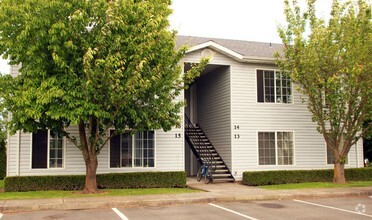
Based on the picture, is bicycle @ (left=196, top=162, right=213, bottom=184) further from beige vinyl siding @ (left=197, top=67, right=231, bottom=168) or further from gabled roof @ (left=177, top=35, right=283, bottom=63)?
gabled roof @ (left=177, top=35, right=283, bottom=63)

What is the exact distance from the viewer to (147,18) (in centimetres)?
1332

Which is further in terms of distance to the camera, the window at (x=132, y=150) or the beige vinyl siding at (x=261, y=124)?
the beige vinyl siding at (x=261, y=124)

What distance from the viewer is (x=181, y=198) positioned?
13133mm

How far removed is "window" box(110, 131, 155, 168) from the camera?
56.8 ft

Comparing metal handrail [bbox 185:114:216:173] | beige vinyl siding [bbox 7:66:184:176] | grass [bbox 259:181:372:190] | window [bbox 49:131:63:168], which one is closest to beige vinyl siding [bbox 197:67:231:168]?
metal handrail [bbox 185:114:216:173]

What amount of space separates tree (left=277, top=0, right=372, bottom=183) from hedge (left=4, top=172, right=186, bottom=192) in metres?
6.99

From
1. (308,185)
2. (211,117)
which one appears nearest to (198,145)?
(211,117)

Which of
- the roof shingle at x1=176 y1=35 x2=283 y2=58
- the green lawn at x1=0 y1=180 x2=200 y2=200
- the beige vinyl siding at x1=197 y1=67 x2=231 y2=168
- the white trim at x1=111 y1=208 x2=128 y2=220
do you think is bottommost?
the white trim at x1=111 y1=208 x2=128 y2=220

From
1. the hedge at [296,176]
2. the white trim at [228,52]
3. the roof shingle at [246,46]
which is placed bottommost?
the hedge at [296,176]

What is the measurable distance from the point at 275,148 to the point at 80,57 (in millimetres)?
10777

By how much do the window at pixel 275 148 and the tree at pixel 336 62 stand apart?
7.22ft

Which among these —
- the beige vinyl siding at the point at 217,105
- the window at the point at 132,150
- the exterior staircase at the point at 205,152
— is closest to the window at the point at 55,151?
the window at the point at 132,150

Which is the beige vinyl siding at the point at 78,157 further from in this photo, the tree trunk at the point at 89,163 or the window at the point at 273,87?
the window at the point at 273,87

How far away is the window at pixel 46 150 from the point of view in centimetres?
1641
